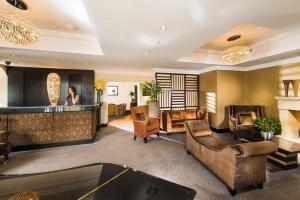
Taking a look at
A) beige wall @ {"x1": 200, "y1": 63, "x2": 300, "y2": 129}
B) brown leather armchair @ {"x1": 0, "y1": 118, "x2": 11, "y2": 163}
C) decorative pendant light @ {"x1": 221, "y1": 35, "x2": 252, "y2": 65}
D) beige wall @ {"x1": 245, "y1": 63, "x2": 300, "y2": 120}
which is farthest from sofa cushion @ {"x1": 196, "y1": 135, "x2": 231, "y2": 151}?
brown leather armchair @ {"x1": 0, "y1": 118, "x2": 11, "y2": 163}

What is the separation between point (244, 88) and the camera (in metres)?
5.62

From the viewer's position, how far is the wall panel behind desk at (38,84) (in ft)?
16.5

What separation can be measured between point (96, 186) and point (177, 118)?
4497 millimetres

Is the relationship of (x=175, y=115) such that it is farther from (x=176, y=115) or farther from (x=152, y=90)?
(x=152, y=90)

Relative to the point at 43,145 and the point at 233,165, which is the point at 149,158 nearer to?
the point at 233,165

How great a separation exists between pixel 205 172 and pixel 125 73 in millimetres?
5607

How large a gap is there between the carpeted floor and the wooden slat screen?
2224 mm

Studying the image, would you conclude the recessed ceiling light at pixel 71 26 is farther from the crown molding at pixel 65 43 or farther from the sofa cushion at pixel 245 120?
the sofa cushion at pixel 245 120

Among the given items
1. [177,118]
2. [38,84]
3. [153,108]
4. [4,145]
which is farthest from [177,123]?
[38,84]

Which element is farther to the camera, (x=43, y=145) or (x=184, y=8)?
(x=43, y=145)

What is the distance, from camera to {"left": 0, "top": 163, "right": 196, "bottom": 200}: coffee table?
867mm


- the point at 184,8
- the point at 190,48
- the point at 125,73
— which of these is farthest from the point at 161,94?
the point at 184,8

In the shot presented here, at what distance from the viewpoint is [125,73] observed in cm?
683

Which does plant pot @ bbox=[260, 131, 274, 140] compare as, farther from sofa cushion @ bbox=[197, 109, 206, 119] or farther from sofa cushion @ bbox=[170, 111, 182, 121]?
sofa cushion @ bbox=[170, 111, 182, 121]
